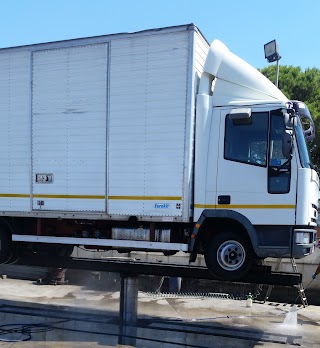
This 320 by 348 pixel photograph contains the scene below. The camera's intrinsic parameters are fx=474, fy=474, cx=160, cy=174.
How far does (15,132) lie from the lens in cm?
830

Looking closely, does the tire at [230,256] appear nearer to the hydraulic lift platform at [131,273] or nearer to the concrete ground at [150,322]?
the hydraulic lift platform at [131,273]

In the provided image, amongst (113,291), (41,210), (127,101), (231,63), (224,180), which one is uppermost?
(231,63)

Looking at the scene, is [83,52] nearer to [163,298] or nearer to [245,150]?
[245,150]

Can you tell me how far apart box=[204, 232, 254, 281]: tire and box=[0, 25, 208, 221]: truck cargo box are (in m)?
0.64

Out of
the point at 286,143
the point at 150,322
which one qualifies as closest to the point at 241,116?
the point at 286,143

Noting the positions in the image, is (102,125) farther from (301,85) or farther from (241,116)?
(301,85)

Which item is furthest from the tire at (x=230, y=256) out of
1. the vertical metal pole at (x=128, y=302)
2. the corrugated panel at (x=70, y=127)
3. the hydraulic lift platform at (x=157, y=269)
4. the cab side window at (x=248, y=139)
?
the vertical metal pole at (x=128, y=302)

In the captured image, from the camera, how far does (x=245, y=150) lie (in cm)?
704

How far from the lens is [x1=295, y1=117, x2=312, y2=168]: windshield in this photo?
269 inches

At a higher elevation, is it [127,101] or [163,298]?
[127,101]

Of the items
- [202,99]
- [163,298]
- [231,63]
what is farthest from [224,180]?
[163,298]

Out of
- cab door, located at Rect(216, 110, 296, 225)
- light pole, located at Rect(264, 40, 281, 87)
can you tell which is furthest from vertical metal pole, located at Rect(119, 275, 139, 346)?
light pole, located at Rect(264, 40, 281, 87)

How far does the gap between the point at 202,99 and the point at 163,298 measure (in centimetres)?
643

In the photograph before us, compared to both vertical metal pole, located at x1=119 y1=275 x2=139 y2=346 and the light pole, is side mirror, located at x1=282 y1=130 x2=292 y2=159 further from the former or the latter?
vertical metal pole, located at x1=119 y1=275 x2=139 y2=346
